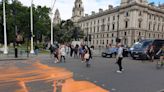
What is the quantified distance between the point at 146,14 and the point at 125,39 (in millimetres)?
15291

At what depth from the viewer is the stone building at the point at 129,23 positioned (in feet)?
289

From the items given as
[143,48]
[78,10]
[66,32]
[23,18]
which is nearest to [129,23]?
[66,32]

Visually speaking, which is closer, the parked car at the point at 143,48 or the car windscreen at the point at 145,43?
the parked car at the point at 143,48

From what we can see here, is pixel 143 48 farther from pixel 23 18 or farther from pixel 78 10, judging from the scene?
pixel 78 10

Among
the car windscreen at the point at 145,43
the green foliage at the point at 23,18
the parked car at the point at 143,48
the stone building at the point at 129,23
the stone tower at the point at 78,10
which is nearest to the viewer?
the parked car at the point at 143,48

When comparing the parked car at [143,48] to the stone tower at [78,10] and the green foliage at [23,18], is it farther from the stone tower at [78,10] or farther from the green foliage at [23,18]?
the stone tower at [78,10]

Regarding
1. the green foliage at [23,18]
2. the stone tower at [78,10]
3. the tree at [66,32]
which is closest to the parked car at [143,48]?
the green foliage at [23,18]

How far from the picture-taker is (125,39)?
298ft

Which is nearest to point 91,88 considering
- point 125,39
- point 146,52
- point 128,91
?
point 128,91

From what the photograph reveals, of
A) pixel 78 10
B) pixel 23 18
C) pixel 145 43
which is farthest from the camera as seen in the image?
pixel 78 10

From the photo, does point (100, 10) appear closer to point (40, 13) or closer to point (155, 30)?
point (155, 30)

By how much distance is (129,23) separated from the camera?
89.8 metres

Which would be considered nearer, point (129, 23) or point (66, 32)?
point (66, 32)

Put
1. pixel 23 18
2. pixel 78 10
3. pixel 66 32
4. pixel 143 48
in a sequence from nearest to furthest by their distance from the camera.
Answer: pixel 143 48
pixel 23 18
pixel 66 32
pixel 78 10
